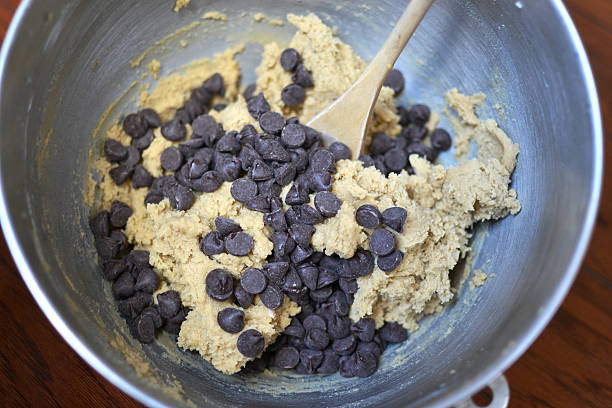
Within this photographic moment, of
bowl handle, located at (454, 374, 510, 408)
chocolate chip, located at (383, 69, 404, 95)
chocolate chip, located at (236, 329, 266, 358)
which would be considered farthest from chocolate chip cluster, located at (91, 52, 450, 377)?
Result: bowl handle, located at (454, 374, 510, 408)

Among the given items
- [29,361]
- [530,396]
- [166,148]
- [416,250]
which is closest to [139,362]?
[29,361]

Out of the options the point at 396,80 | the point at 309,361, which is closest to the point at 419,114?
the point at 396,80

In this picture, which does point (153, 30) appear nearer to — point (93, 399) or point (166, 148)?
point (166, 148)

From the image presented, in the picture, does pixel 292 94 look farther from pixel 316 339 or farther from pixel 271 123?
pixel 316 339

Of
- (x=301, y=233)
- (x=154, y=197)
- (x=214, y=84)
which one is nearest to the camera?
(x=301, y=233)

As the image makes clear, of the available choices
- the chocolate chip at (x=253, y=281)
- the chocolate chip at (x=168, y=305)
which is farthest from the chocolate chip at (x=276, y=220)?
the chocolate chip at (x=168, y=305)

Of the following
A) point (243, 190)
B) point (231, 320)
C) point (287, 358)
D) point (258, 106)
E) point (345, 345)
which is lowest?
point (287, 358)
